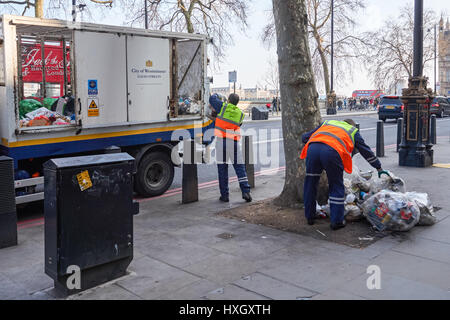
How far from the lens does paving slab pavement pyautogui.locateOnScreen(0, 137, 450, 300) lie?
428cm

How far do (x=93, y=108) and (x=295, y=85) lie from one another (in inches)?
123

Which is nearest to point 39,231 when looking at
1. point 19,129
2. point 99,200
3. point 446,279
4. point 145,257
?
point 19,129

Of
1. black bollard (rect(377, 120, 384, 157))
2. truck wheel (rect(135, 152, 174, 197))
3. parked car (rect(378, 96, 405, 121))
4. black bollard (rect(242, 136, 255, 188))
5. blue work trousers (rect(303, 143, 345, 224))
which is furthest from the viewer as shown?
parked car (rect(378, 96, 405, 121))

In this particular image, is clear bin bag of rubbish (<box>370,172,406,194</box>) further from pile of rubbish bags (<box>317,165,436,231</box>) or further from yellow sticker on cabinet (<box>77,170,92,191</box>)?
yellow sticker on cabinet (<box>77,170,92,191</box>)

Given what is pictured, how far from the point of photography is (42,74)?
9.66m

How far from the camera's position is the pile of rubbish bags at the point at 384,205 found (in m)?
5.98

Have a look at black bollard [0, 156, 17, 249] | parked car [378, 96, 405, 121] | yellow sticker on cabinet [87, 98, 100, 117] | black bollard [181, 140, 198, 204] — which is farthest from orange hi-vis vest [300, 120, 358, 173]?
parked car [378, 96, 405, 121]

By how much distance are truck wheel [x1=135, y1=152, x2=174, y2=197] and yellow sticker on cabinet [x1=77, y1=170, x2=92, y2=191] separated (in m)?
4.01

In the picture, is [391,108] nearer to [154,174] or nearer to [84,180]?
[154,174]

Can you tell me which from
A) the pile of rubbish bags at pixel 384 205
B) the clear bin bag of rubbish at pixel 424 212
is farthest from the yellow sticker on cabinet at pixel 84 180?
the clear bin bag of rubbish at pixel 424 212

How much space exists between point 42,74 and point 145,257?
19.3ft

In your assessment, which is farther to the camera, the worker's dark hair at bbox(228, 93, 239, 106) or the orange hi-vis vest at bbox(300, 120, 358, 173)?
the worker's dark hair at bbox(228, 93, 239, 106)
